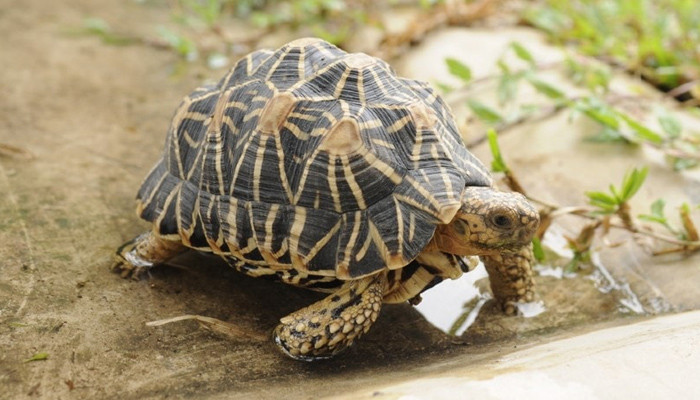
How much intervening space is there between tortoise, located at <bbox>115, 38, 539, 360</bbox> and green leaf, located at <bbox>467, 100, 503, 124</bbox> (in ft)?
4.56

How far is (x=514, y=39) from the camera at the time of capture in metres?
5.26

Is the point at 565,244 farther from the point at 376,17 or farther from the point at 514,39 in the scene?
the point at 376,17

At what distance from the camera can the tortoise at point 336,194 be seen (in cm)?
244

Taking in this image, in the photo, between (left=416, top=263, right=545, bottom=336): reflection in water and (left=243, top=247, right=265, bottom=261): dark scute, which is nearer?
(left=243, top=247, right=265, bottom=261): dark scute

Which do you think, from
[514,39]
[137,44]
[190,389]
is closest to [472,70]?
[514,39]

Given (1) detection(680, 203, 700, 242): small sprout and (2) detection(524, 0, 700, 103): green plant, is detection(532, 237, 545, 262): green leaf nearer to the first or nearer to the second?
(1) detection(680, 203, 700, 242): small sprout

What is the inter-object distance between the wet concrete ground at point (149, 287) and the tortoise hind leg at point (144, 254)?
0.16 feet

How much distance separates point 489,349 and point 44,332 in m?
1.55

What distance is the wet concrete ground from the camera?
241 centimetres

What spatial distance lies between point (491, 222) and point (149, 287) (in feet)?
4.38

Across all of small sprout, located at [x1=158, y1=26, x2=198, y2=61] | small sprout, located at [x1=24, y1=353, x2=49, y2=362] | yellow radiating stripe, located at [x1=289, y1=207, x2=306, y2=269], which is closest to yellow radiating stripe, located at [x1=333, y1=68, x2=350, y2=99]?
yellow radiating stripe, located at [x1=289, y1=207, x2=306, y2=269]

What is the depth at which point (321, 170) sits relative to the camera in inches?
97.1

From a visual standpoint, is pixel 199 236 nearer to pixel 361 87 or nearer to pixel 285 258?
pixel 285 258

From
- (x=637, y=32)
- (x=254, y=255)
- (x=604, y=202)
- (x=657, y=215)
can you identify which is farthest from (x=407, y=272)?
(x=637, y=32)
